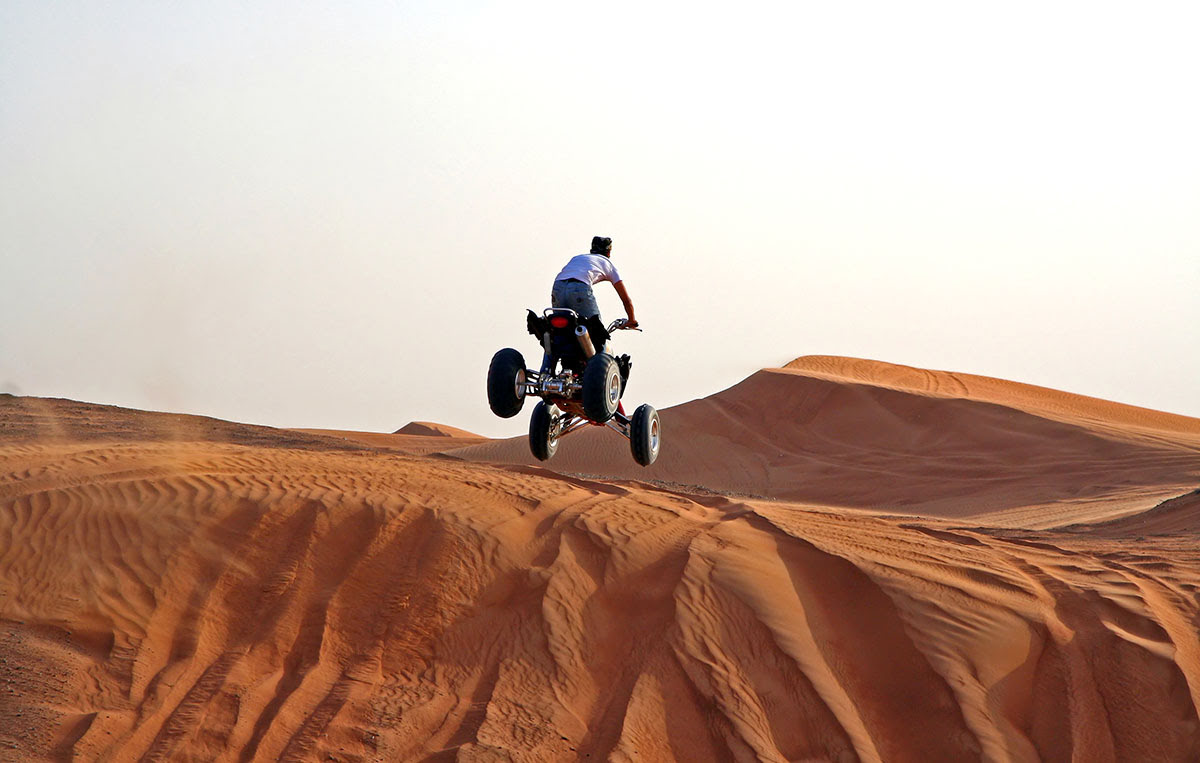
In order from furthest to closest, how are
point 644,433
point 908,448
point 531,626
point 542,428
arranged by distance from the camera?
point 908,448
point 644,433
point 542,428
point 531,626

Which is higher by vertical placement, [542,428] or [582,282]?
[582,282]

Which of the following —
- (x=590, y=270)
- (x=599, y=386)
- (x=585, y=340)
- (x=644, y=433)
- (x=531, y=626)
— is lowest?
(x=531, y=626)

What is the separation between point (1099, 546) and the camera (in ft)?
40.9

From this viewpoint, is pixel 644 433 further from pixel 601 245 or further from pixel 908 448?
pixel 908 448

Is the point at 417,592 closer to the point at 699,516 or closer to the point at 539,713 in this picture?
the point at 539,713

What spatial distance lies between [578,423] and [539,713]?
325 cm

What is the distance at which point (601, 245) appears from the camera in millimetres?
10586

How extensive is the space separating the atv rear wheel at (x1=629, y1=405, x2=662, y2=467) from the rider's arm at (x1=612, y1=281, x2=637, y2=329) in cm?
90

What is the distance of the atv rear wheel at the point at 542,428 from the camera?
35.1 feet

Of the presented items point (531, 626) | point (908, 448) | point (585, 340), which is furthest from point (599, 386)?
point (908, 448)

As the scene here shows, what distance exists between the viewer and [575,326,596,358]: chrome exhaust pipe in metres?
10.2

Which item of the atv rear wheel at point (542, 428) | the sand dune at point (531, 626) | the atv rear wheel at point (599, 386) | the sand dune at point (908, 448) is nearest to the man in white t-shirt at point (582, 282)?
the atv rear wheel at point (599, 386)

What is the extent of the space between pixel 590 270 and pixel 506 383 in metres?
1.23

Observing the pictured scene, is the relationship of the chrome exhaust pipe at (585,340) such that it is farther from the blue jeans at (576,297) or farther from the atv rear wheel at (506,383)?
the atv rear wheel at (506,383)
